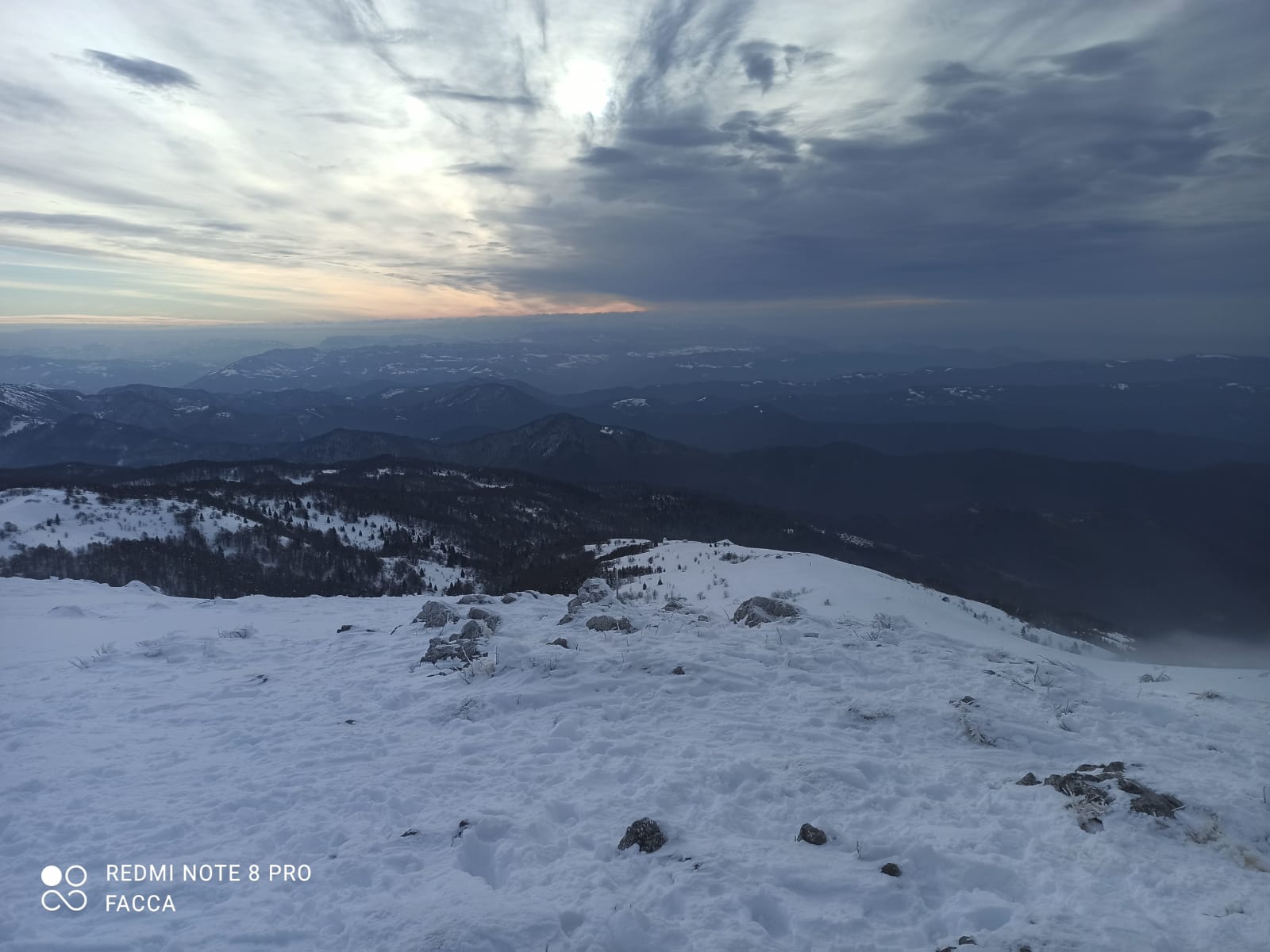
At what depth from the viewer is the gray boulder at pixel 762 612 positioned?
1723cm

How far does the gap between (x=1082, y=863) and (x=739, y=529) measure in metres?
142

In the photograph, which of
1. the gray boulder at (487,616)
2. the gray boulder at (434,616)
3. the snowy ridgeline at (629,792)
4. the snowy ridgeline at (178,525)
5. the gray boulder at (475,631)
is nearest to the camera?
the snowy ridgeline at (629,792)

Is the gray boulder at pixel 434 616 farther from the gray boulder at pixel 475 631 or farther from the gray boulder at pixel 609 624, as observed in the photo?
the gray boulder at pixel 609 624

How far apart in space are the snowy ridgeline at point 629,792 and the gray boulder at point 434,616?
1.08 metres

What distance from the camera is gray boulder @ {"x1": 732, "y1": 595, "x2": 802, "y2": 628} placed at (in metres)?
17.2

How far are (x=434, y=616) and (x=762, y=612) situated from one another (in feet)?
32.7

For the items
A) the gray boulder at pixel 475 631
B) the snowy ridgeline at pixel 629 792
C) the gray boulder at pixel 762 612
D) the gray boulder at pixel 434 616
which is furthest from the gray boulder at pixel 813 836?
the gray boulder at pixel 434 616

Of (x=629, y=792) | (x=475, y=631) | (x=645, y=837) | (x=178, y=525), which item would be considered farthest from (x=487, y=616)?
(x=178, y=525)

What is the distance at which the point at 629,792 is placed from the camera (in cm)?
843

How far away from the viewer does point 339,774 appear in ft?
29.5

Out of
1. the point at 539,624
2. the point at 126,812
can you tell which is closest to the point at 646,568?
the point at 539,624

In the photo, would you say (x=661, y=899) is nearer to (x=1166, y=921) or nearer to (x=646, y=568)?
(x=1166, y=921)

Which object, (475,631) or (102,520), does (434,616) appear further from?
(102,520)

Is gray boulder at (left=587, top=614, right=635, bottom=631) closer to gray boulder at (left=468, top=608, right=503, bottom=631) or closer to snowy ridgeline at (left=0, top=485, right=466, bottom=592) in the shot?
Answer: gray boulder at (left=468, top=608, right=503, bottom=631)
